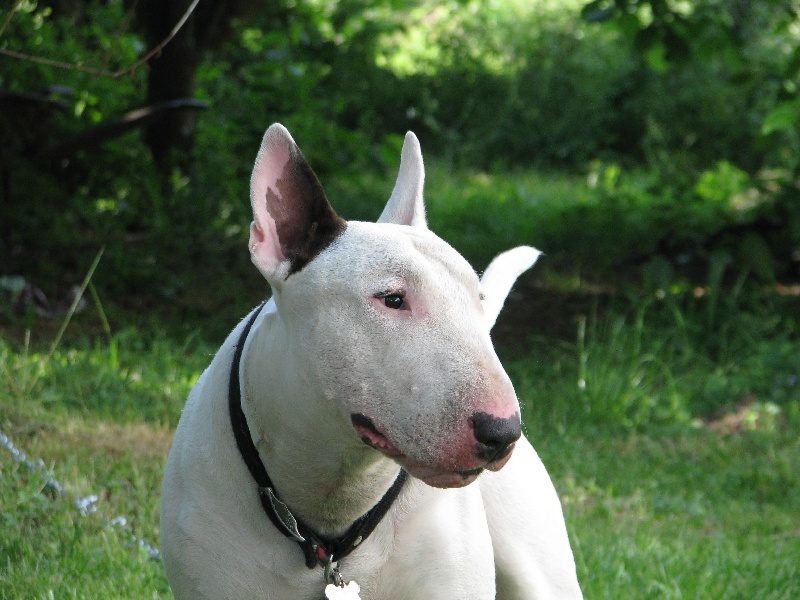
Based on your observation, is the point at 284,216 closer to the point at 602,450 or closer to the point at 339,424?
the point at 339,424

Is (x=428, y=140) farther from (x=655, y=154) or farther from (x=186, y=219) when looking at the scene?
(x=186, y=219)

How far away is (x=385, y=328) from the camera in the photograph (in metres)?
2.21

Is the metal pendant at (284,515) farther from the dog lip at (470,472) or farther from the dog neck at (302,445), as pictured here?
the dog lip at (470,472)

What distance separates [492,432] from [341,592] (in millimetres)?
595

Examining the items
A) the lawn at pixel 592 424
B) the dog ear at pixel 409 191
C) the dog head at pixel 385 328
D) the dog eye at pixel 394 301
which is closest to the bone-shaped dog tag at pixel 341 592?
the dog head at pixel 385 328

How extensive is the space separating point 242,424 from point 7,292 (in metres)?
Result: 4.05

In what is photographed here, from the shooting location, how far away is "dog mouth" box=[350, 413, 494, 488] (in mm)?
2158

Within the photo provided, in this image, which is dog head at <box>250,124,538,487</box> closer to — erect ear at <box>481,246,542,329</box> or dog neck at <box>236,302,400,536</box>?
dog neck at <box>236,302,400,536</box>

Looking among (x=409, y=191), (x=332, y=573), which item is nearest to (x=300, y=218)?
(x=409, y=191)

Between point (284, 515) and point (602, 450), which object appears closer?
point (284, 515)

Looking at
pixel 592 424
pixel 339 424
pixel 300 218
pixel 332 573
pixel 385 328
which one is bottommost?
pixel 592 424

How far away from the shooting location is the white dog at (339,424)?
215 cm

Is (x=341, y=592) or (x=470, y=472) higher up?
(x=470, y=472)

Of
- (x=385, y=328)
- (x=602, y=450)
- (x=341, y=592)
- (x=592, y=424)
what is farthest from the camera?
(x=592, y=424)
